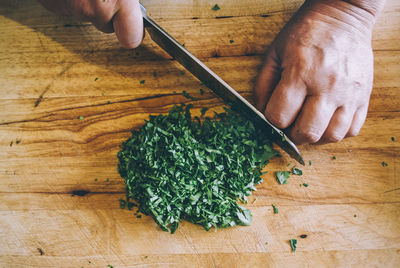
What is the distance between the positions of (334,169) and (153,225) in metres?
1.02

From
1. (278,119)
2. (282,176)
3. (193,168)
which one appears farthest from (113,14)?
(282,176)

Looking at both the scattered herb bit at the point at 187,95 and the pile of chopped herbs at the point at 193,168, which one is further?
the scattered herb bit at the point at 187,95

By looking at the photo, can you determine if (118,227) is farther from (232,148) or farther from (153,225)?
(232,148)

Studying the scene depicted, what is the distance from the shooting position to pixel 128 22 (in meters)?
1.25

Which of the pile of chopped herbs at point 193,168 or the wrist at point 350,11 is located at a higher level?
the wrist at point 350,11

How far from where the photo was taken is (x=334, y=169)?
1.50m

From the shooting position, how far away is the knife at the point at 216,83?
1379 mm

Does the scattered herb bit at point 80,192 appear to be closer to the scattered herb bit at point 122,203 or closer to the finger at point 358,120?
the scattered herb bit at point 122,203

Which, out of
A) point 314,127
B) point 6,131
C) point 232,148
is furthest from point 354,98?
point 6,131

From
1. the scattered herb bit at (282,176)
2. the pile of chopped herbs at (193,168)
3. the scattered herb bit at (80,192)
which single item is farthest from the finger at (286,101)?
the scattered herb bit at (80,192)

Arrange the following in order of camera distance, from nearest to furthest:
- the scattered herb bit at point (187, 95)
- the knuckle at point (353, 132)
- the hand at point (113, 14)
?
the hand at point (113, 14)
the knuckle at point (353, 132)
the scattered herb bit at point (187, 95)

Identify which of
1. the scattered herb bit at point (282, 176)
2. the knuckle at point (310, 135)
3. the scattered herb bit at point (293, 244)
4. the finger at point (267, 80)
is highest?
the finger at point (267, 80)

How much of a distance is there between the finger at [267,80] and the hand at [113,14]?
658 millimetres

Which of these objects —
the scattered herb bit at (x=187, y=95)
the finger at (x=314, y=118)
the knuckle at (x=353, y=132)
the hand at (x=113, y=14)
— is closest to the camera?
the hand at (x=113, y=14)
